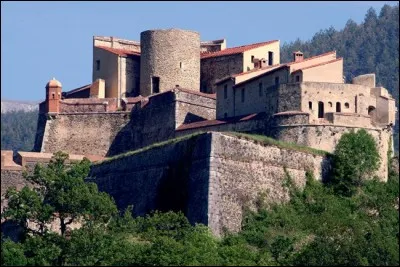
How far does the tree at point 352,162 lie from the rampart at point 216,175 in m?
0.61

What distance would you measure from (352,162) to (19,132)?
67.6 metres

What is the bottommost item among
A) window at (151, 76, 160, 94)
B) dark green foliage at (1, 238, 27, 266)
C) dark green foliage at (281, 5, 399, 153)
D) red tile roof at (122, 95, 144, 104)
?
dark green foliage at (1, 238, 27, 266)

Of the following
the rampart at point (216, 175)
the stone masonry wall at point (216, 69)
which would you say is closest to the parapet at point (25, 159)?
the stone masonry wall at point (216, 69)

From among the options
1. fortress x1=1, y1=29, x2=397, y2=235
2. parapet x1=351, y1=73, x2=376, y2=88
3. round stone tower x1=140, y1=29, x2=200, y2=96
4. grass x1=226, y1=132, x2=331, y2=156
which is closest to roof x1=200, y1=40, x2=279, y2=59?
fortress x1=1, y1=29, x2=397, y2=235

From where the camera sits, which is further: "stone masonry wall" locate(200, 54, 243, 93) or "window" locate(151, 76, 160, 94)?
"window" locate(151, 76, 160, 94)

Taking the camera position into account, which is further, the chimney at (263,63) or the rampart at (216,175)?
the chimney at (263,63)

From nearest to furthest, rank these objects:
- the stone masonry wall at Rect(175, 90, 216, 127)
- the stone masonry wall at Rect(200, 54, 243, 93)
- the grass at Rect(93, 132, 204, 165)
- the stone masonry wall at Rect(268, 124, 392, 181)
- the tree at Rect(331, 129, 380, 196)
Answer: the tree at Rect(331, 129, 380, 196), the stone masonry wall at Rect(268, 124, 392, 181), the grass at Rect(93, 132, 204, 165), the stone masonry wall at Rect(175, 90, 216, 127), the stone masonry wall at Rect(200, 54, 243, 93)

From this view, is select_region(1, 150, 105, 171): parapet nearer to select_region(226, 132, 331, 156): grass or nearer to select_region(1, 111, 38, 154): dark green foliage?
select_region(226, 132, 331, 156): grass

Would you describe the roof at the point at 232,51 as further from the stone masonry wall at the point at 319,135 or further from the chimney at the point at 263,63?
the stone masonry wall at the point at 319,135

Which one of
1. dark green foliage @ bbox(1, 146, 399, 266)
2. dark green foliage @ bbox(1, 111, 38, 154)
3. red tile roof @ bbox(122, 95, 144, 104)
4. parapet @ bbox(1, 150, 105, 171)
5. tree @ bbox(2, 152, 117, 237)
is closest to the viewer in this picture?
dark green foliage @ bbox(1, 146, 399, 266)

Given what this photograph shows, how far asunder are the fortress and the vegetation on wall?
3.10 feet

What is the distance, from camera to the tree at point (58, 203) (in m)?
68.1

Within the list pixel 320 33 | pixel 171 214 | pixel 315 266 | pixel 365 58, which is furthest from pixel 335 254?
pixel 320 33

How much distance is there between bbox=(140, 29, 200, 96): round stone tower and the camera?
83562mm
